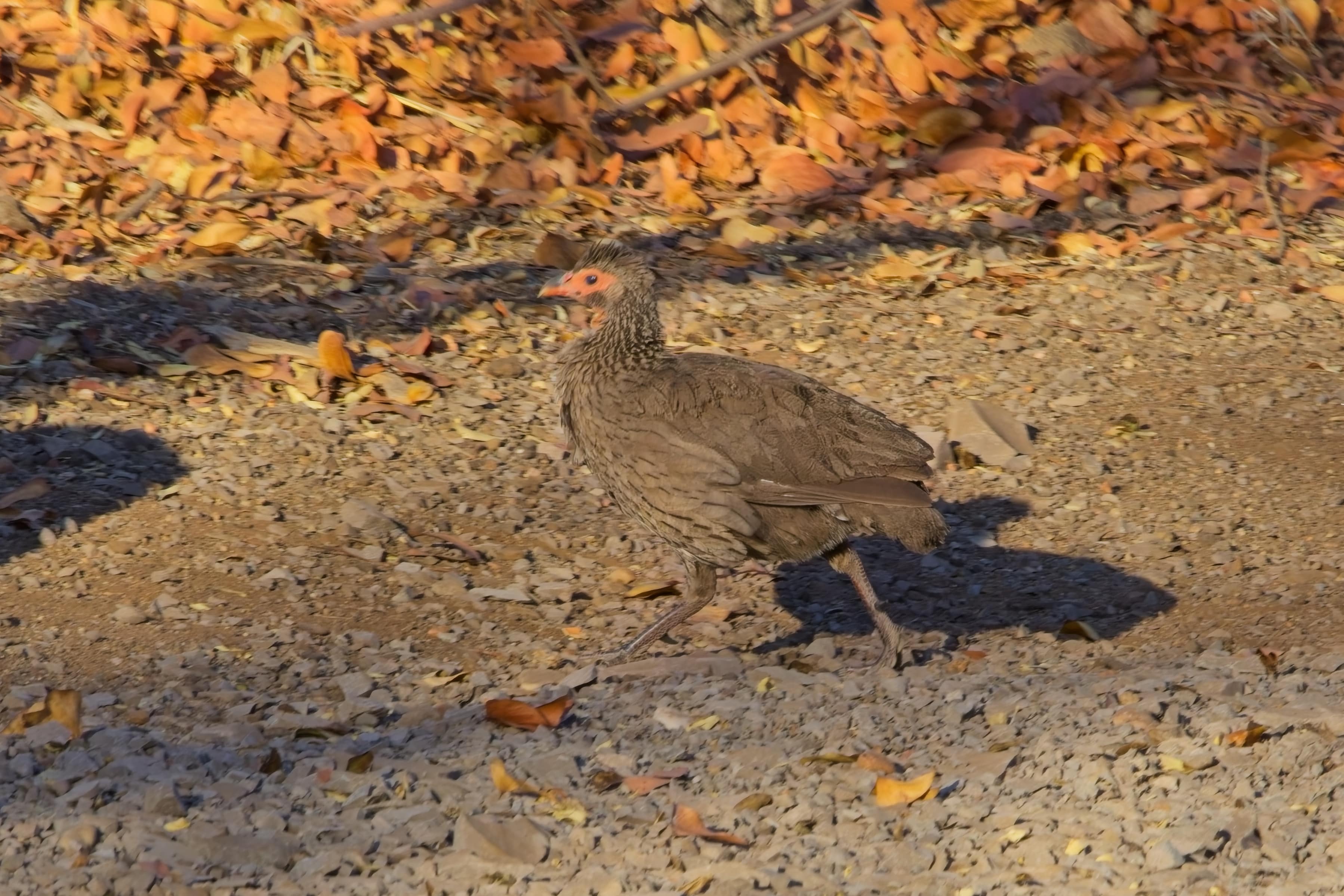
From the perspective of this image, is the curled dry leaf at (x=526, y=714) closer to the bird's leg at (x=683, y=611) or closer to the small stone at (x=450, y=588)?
the bird's leg at (x=683, y=611)

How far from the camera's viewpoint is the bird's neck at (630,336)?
5652 millimetres

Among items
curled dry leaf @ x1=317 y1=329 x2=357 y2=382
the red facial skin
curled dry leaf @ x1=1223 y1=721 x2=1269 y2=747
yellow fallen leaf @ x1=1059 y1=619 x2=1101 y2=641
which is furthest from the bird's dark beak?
curled dry leaf @ x1=1223 y1=721 x2=1269 y2=747

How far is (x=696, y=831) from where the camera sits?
3.96m

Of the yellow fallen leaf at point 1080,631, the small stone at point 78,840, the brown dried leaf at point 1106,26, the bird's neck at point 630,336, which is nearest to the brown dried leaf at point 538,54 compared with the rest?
the brown dried leaf at point 1106,26

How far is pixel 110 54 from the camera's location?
30.3 ft

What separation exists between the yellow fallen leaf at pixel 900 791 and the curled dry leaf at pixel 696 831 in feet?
1.33

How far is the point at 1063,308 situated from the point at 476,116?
12.1 ft

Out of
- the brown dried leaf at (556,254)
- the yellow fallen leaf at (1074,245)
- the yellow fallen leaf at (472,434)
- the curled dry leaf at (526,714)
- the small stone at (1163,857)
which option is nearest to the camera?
the small stone at (1163,857)

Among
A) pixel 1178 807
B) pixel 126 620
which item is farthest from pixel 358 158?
pixel 1178 807

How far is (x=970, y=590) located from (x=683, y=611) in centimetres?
132

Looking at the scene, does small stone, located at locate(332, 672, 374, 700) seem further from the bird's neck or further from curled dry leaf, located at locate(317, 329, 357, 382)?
curled dry leaf, located at locate(317, 329, 357, 382)

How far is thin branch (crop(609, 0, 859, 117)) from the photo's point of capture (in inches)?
376

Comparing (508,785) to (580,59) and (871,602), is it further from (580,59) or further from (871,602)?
(580,59)

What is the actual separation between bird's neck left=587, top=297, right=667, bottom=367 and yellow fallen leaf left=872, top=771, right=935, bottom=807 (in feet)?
6.52
